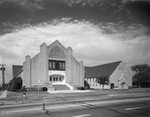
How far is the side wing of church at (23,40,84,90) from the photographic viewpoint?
32.8m

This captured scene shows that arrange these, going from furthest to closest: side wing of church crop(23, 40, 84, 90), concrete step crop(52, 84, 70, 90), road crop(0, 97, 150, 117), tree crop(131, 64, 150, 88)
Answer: tree crop(131, 64, 150, 88) → concrete step crop(52, 84, 70, 90) → side wing of church crop(23, 40, 84, 90) → road crop(0, 97, 150, 117)

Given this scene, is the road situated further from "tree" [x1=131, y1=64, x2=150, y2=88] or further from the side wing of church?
"tree" [x1=131, y1=64, x2=150, y2=88]

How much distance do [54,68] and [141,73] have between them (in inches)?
1501

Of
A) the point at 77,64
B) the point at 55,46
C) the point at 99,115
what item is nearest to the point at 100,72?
the point at 77,64

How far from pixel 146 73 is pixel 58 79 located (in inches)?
1464

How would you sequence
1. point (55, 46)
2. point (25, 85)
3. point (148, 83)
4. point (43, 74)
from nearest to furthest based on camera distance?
point (25, 85), point (43, 74), point (55, 46), point (148, 83)

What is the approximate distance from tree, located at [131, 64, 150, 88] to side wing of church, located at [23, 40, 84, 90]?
29.7 m

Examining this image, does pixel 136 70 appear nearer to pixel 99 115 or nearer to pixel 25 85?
pixel 25 85

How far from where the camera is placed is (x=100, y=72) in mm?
53844

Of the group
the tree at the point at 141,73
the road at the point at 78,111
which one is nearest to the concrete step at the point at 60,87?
the road at the point at 78,111

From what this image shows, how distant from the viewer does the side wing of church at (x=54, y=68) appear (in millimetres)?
32844

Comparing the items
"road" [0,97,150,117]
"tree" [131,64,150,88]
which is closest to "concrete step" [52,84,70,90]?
"road" [0,97,150,117]

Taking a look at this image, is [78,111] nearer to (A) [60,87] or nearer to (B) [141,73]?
(A) [60,87]

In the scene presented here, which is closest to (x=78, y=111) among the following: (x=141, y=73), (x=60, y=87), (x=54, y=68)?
(x=60, y=87)
